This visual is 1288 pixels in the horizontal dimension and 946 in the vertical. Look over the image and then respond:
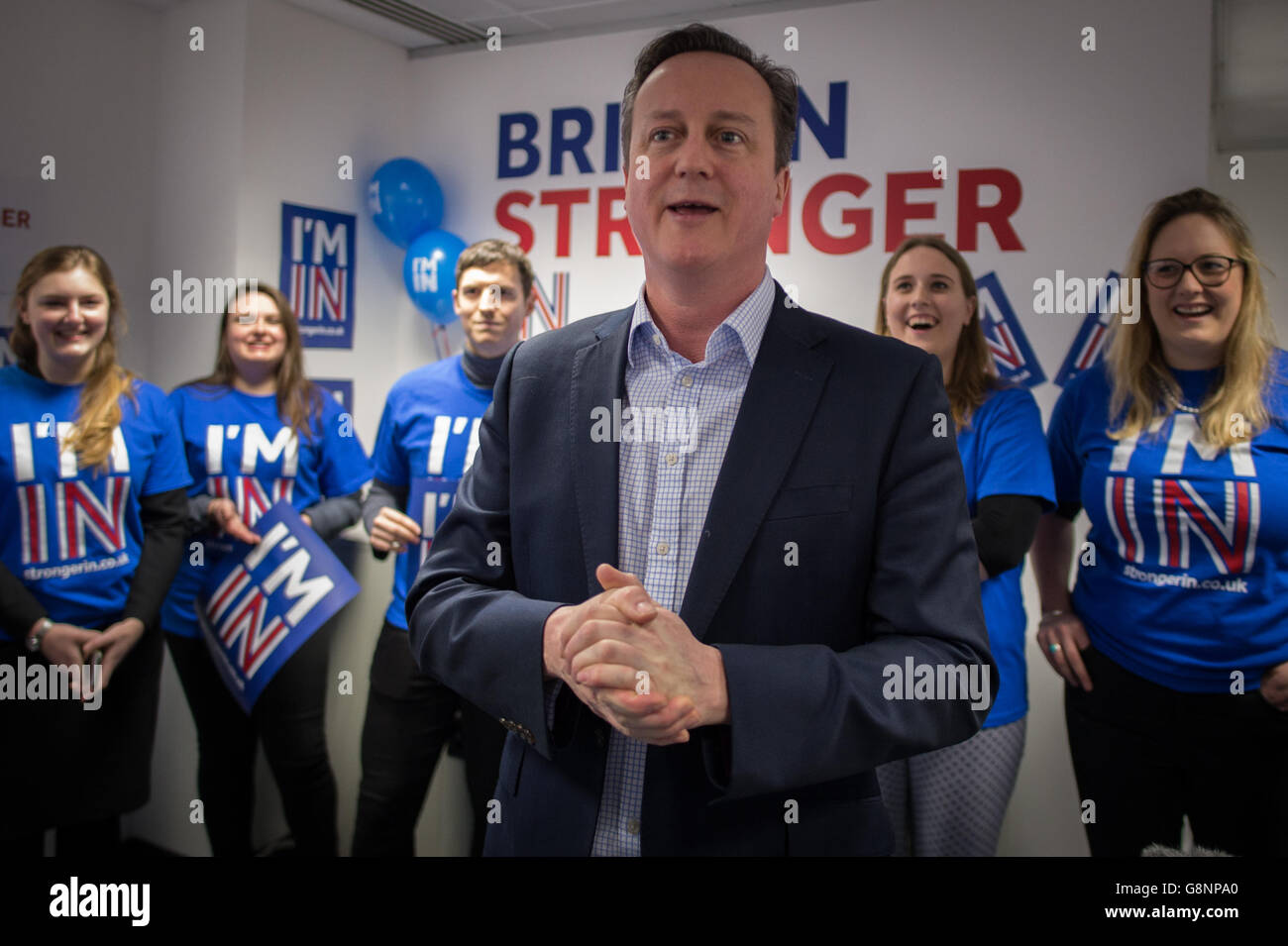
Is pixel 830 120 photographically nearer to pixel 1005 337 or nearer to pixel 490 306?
pixel 1005 337

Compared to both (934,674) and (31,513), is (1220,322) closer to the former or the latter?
(934,674)

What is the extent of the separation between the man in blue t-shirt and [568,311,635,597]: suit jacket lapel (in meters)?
1.36

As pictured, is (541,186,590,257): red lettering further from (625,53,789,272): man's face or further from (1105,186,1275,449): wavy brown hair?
(625,53,789,272): man's face

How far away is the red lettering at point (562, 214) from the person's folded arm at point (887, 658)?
245cm

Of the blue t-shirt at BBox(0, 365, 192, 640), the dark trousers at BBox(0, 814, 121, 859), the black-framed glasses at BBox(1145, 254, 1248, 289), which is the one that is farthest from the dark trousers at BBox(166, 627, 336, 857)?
the black-framed glasses at BBox(1145, 254, 1248, 289)

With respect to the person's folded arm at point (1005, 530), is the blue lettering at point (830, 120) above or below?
above

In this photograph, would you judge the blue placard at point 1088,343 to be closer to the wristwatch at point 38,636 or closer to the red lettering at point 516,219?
the red lettering at point 516,219

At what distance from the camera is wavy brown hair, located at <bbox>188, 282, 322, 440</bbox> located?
9.56 feet

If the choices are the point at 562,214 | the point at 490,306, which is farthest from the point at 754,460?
the point at 562,214

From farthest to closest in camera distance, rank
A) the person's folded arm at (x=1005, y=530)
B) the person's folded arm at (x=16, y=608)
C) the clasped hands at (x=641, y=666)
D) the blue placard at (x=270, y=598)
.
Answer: the blue placard at (x=270, y=598), the person's folded arm at (x=16, y=608), the person's folded arm at (x=1005, y=530), the clasped hands at (x=641, y=666)

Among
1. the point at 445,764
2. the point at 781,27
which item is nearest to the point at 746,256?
the point at 781,27

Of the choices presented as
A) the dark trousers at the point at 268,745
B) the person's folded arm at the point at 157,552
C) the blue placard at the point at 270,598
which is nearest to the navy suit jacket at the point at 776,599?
the blue placard at the point at 270,598

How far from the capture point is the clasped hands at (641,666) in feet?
3.52
